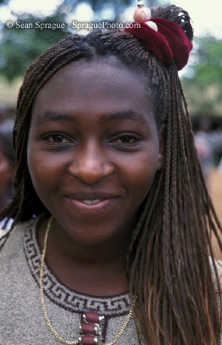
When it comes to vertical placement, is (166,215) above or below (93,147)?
below

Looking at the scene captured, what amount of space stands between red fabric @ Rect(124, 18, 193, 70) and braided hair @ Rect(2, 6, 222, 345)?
0.02m

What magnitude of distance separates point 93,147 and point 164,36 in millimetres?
435

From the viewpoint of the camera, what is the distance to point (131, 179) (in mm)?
1422

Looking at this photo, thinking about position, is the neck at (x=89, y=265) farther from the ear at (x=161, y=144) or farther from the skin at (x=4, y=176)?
the skin at (x=4, y=176)

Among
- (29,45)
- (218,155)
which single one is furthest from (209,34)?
(29,45)

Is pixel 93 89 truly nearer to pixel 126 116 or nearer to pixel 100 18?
pixel 126 116

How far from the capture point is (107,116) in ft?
4.59

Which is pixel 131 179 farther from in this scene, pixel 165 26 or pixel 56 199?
pixel 165 26

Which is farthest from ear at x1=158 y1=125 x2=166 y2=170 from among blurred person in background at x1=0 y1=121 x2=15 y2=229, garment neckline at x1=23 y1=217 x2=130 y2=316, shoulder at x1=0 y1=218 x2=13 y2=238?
blurred person in background at x1=0 y1=121 x2=15 y2=229

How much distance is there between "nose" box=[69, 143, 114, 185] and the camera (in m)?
1.37

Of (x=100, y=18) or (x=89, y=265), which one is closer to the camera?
(x=89, y=265)

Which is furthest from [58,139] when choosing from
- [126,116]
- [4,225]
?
[4,225]

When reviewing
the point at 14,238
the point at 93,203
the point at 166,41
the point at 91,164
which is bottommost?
the point at 14,238

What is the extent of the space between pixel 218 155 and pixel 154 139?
15900 millimetres
